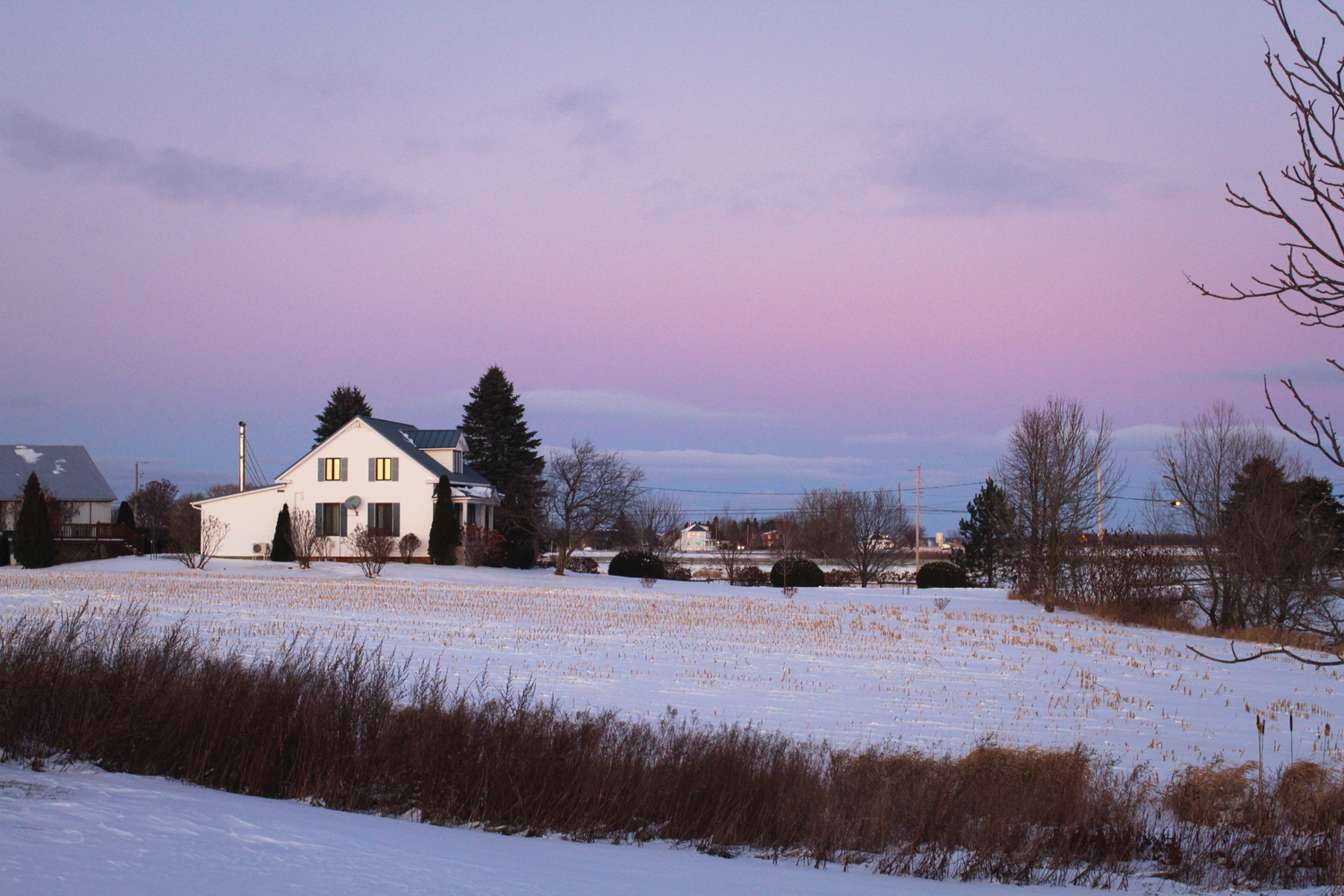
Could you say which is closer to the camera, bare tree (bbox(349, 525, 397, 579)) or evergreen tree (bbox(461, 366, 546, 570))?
bare tree (bbox(349, 525, 397, 579))

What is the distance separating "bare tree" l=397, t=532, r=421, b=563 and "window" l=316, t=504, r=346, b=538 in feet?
12.5

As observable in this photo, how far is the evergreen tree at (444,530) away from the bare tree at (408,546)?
725mm

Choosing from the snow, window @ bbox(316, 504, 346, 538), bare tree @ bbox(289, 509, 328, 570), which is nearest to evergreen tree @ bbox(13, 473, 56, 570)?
bare tree @ bbox(289, 509, 328, 570)

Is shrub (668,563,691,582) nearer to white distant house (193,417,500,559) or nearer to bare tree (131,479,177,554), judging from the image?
white distant house (193,417,500,559)

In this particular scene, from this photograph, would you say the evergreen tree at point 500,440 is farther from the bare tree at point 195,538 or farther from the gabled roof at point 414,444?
the bare tree at point 195,538

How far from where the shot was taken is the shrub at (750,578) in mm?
47875

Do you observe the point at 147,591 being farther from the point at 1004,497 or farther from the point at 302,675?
the point at 1004,497

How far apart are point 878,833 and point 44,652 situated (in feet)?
21.9

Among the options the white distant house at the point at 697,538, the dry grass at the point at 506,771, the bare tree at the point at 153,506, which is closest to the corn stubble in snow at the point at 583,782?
the dry grass at the point at 506,771

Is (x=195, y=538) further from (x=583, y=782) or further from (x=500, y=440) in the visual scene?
(x=583, y=782)

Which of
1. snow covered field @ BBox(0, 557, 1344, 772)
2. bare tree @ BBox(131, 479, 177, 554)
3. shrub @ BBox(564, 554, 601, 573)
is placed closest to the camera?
snow covered field @ BBox(0, 557, 1344, 772)

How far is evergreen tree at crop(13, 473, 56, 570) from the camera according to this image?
3934 centimetres

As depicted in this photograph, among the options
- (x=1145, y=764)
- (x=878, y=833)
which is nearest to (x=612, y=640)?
(x=1145, y=764)

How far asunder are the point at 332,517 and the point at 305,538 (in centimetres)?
656
